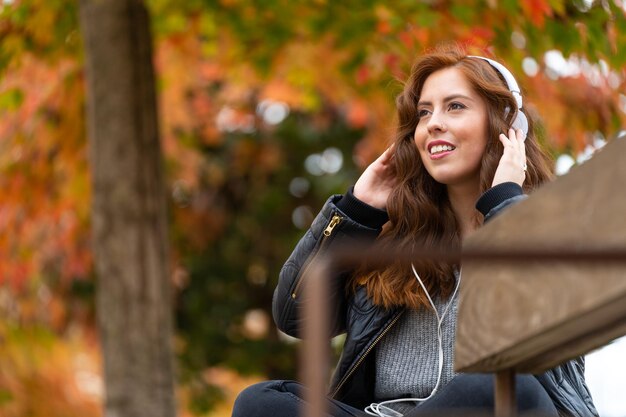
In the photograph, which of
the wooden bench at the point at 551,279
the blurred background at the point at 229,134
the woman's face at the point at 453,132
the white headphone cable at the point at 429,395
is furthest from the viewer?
the blurred background at the point at 229,134

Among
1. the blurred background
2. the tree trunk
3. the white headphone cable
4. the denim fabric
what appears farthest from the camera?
the blurred background

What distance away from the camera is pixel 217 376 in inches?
410

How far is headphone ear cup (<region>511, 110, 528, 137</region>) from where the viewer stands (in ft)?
10.1

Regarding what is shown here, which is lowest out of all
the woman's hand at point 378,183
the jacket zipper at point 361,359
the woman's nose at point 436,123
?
the jacket zipper at point 361,359

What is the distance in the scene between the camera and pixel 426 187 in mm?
3189

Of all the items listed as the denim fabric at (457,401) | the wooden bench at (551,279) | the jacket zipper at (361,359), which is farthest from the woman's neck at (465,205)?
the wooden bench at (551,279)

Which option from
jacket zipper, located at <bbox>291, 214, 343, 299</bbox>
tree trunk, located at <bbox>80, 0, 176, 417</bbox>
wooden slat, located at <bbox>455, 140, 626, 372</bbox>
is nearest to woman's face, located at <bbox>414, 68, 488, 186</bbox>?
jacket zipper, located at <bbox>291, 214, 343, 299</bbox>

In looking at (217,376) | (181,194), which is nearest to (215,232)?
(181,194)

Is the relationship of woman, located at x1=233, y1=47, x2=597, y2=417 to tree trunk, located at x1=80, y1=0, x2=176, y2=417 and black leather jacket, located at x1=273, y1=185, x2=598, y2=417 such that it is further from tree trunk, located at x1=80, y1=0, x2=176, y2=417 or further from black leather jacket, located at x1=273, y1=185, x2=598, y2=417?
tree trunk, located at x1=80, y1=0, x2=176, y2=417

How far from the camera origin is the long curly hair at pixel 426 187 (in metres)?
2.95

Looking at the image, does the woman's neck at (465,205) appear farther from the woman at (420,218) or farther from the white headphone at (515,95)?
the white headphone at (515,95)

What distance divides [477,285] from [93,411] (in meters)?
7.33

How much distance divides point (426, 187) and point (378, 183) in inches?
5.3

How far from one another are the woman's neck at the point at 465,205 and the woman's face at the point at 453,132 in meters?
0.02
